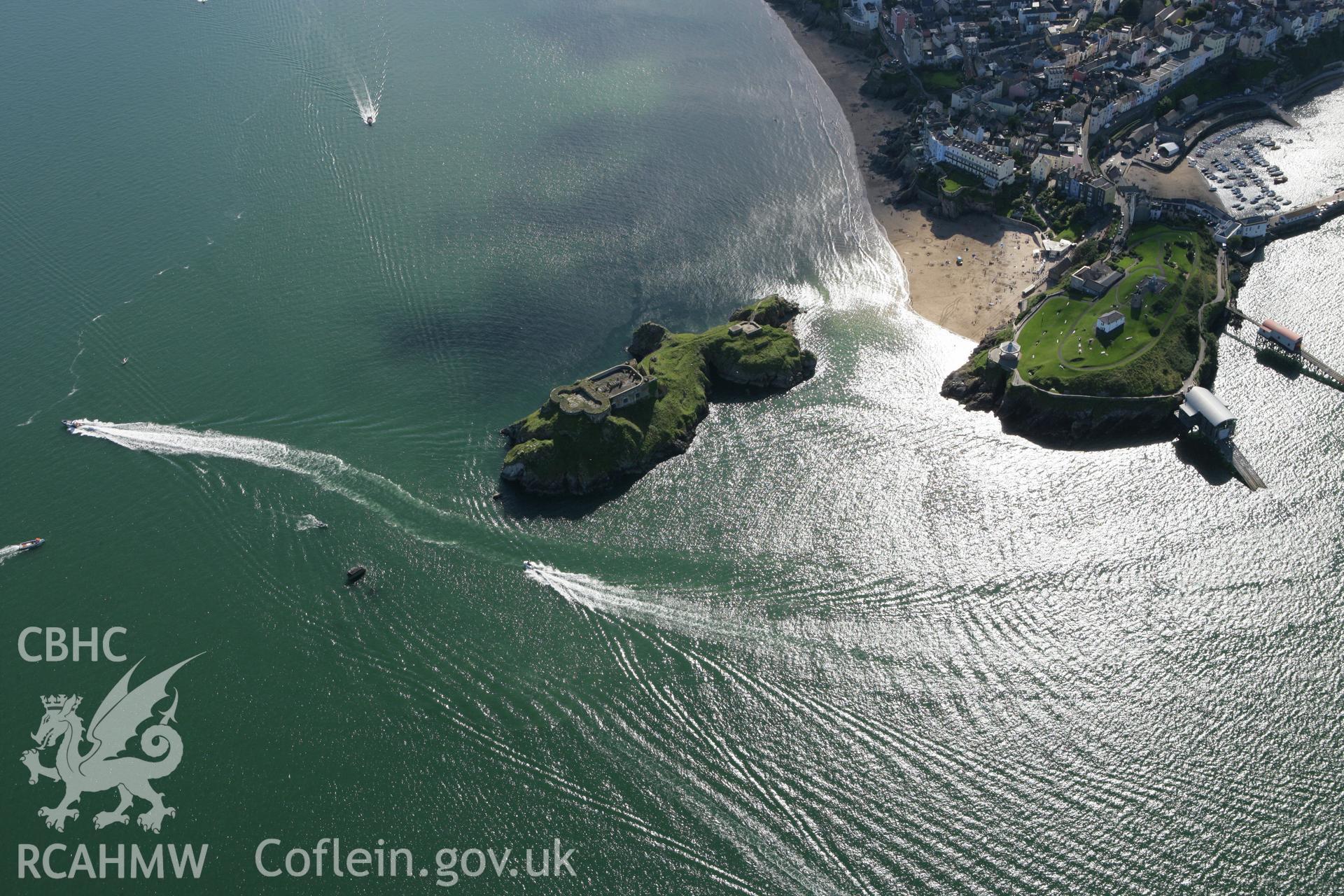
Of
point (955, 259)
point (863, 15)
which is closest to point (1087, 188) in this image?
point (955, 259)

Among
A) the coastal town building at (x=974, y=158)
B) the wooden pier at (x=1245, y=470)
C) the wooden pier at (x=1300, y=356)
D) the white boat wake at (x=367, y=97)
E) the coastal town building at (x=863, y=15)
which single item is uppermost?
the white boat wake at (x=367, y=97)

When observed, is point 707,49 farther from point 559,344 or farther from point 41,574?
point 41,574

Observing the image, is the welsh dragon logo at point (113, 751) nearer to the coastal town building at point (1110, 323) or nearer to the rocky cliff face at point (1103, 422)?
the rocky cliff face at point (1103, 422)

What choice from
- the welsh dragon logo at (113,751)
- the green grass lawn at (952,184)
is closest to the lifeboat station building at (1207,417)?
the green grass lawn at (952,184)

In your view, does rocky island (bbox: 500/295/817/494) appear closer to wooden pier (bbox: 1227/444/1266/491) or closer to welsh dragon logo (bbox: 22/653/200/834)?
welsh dragon logo (bbox: 22/653/200/834)

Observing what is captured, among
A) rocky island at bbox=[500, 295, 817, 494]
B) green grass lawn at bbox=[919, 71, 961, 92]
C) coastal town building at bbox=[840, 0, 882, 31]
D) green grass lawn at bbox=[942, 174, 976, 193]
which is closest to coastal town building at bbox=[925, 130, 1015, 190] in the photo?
green grass lawn at bbox=[942, 174, 976, 193]

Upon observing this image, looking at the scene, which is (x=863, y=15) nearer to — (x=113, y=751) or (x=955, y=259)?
(x=955, y=259)
